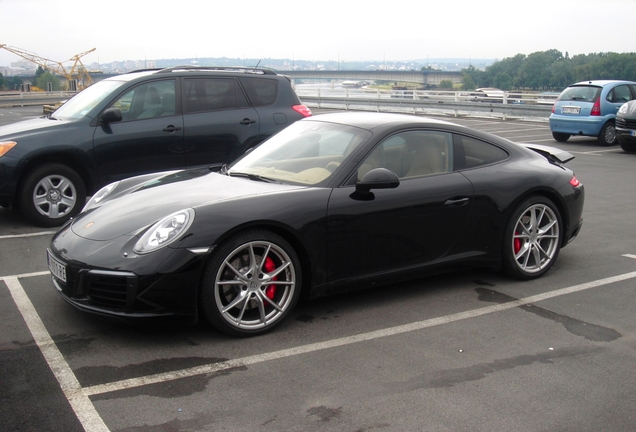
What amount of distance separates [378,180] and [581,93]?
1495 centimetres

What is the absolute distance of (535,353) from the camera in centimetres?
421

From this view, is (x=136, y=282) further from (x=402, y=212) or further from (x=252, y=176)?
(x=402, y=212)

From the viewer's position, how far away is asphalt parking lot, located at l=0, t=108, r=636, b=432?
3.35m

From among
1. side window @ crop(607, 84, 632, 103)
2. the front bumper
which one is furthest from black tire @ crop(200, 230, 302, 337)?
side window @ crop(607, 84, 632, 103)

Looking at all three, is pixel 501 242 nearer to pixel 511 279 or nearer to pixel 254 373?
pixel 511 279

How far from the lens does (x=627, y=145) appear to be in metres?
15.6

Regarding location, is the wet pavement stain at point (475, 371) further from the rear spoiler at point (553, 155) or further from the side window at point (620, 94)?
the side window at point (620, 94)

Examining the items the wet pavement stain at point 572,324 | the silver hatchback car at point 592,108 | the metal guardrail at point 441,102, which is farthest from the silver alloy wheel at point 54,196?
the metal guardrail at point 441,102

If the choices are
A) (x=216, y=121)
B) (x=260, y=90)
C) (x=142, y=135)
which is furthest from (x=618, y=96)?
(x=142, y=135)

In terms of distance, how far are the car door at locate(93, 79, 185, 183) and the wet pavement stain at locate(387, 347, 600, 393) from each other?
5.33m

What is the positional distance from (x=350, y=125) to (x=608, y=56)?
2528cm

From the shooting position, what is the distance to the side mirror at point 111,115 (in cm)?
797

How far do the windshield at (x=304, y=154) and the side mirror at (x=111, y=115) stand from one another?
115 inches

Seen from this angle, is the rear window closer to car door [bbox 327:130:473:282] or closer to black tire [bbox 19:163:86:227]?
car door [bbox 327:130:473:282]
